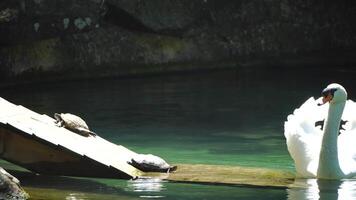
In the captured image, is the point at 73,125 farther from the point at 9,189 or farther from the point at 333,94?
the point at 333,94

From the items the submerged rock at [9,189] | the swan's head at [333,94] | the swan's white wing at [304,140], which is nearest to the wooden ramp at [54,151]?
the submerged rock at [9,189]

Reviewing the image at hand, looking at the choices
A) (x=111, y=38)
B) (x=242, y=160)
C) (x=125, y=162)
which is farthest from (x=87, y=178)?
(x=111, y=38)

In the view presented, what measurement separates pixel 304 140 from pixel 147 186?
1.48 m

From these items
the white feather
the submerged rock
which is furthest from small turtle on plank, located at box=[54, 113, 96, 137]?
the white feather

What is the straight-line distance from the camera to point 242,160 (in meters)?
9.28

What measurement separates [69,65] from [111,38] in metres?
1.13

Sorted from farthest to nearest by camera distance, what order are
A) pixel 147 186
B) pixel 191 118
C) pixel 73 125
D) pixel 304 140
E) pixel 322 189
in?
pixel 191 118 < pixel 73 125 < pixel 304 140 < pixel 147 186 < pixel 322 189

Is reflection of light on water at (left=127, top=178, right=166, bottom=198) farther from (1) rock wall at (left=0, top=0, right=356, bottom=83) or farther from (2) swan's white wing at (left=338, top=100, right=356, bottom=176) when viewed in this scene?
(1) rock wall at (left=0, top=0, right=356, bottom=83)

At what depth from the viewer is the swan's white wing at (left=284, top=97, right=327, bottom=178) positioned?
806 centimetres

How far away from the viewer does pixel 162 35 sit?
17.9m

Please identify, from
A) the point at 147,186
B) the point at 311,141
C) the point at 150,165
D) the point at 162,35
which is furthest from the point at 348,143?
the point at 162,35

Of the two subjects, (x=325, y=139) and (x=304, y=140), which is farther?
(x=304, y=140)

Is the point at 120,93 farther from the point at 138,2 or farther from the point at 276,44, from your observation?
the point at 276,44

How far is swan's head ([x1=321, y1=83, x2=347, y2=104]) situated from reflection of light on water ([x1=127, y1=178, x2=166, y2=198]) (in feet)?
5.25
